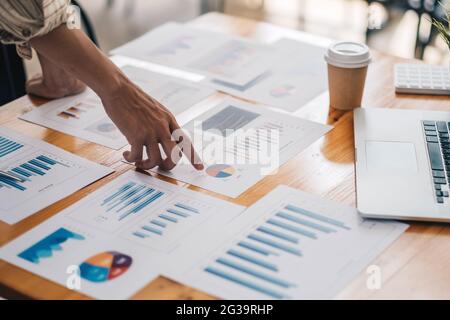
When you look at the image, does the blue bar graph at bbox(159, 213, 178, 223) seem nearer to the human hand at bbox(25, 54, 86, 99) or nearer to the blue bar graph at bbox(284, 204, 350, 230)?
the blue bar graph at bbox(284, 204, 350, 230)

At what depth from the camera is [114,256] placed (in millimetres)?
999

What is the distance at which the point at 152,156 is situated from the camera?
122 cm

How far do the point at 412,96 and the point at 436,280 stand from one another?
632 millimetres

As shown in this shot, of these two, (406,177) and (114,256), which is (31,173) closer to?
(114,256)

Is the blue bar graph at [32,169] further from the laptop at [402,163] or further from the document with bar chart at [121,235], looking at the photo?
the laptop at [402,163]

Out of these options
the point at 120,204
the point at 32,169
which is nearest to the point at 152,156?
the point at 120,204

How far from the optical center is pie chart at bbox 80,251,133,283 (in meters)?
0.96

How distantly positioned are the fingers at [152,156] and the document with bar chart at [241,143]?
22 mm

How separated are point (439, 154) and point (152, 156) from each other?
1.77 ft

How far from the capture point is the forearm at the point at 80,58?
47.7 inches

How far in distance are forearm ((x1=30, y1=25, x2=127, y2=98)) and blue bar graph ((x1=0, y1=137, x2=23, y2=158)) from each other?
204 mm

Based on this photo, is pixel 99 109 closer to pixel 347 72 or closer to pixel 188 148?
pixel 188 148

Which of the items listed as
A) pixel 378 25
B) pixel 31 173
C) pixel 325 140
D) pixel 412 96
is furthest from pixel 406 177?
pixel 378 25
